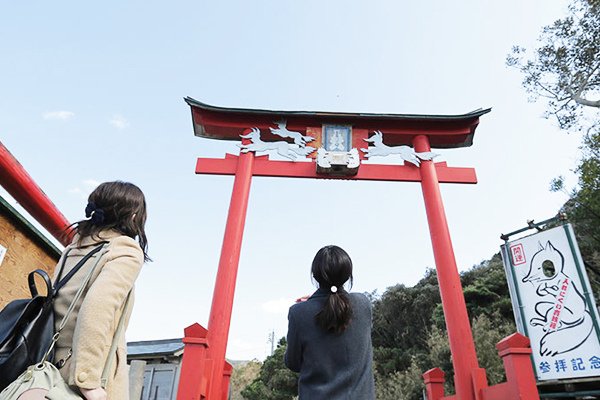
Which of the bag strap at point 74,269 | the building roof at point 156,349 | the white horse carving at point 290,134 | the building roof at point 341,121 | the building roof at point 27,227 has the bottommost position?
the bag strap at point 74,269

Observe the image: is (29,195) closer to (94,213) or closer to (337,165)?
(94,213)

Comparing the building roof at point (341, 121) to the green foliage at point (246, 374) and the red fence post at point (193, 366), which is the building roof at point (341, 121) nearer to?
the red fence post at point (193, 366)

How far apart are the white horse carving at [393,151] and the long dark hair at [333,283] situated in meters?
4.56

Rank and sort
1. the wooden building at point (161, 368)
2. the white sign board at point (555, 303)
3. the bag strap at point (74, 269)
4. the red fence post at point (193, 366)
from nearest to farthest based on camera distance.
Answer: the bag strap at point (74, 269) < the red fence post at point (193, 366) < the white sign board at point (555, 303) < the wooden building at point (161, 368)

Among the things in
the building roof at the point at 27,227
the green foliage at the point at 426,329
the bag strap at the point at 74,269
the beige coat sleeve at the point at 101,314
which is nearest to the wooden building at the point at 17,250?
the building roof at the point at 27,227

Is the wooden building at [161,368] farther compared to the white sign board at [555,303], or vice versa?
the wooden building at [161,368]

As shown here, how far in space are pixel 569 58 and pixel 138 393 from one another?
48.8 feet

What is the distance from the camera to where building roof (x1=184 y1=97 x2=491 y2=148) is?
21.3 ft

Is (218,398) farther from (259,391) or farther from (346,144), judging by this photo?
(259,391)

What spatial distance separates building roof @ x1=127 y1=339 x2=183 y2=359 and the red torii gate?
4599 millimetres

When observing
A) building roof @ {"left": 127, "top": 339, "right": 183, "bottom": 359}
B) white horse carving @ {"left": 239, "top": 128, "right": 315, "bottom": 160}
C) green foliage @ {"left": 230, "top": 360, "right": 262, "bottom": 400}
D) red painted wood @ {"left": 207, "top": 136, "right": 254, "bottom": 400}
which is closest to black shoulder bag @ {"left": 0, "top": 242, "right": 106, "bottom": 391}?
red painted wood @ {"left": 207, "top": 136, "right": 254, "bottom": 400}

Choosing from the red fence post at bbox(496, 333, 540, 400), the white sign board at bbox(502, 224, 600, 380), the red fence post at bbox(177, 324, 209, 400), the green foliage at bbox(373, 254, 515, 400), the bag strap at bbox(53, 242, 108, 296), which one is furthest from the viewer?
the green foliage at bbox(373, 254, 515, 400)

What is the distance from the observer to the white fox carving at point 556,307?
4184 millimetres

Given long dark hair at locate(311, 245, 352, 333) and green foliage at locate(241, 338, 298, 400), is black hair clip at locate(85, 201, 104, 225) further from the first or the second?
green foliage at locate(241, 338, 298, 400)
